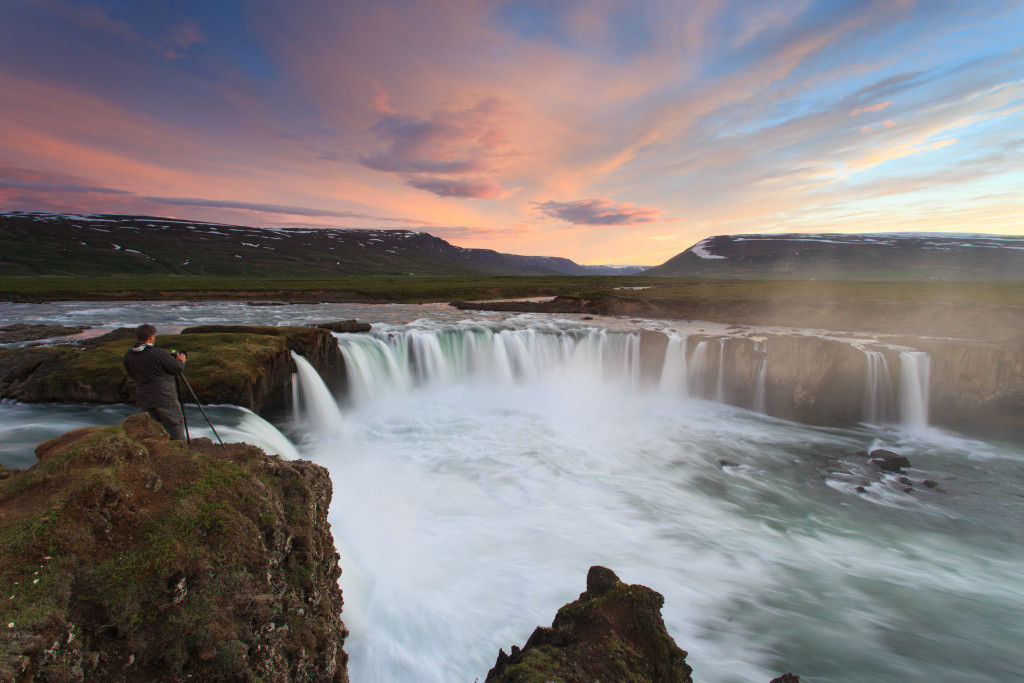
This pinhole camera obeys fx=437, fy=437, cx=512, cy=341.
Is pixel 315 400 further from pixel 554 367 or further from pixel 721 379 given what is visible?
pixel 721 379

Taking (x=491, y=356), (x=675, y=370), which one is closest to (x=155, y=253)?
(x=491, y=356)

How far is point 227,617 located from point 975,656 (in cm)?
1092

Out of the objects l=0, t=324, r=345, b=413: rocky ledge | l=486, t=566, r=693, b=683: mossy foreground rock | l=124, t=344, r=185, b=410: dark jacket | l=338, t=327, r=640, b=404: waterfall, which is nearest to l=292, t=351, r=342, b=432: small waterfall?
l=0, t=324, r=345, b=413: rocky ledge

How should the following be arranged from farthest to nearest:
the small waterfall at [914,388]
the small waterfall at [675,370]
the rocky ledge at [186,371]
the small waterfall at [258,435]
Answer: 1. the small waterfall at [675,370]
2. the small waterfall at [914,388]
3. the rocky ledge at [186,371]
4. the small waterfall at [258,435]

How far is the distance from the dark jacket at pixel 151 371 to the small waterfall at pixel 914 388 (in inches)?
1003

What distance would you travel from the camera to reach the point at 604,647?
4.03 meters

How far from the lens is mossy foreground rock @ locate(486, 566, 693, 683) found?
3.79 m

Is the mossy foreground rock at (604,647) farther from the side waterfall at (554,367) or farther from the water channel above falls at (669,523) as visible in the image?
the side waterfall at (554,367)

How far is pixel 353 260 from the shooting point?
182 meters

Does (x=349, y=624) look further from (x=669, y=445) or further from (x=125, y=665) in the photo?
(x=669, y=445)

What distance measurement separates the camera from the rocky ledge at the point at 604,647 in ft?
12.4

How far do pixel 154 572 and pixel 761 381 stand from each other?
2286 cm

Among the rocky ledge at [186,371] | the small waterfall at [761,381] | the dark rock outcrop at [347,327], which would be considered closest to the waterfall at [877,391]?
the small waterfall at [761,381]

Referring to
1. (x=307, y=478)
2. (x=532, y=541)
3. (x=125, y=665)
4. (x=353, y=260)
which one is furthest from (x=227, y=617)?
(x=353, y=260)
